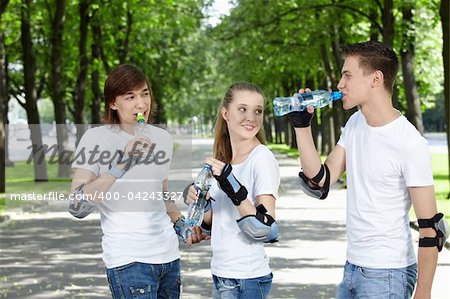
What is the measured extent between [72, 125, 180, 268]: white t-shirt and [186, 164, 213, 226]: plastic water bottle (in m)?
0.26

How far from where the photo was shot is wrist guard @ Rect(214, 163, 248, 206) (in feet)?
13.5

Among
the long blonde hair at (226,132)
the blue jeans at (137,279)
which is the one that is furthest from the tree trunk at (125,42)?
the blue jeans at (137,279)

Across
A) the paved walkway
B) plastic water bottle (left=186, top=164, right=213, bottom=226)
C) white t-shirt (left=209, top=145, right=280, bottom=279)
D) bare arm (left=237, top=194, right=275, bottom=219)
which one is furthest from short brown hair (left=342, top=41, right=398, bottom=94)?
the paved walkway

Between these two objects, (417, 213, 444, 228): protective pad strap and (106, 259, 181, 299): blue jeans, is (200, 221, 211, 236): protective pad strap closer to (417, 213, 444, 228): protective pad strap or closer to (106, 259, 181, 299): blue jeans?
(106, 259, 181, 299): blue jeans

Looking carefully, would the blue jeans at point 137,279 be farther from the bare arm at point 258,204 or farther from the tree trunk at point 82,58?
the tree trunk at point 82,58

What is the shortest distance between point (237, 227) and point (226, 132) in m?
0.54

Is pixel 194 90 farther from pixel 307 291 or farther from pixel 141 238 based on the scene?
pixel 141 238

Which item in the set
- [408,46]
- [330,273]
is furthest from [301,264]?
[408,46]

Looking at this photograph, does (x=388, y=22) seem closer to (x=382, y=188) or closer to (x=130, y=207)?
(x=130, y=207)

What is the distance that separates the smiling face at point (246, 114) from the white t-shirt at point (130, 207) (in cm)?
46

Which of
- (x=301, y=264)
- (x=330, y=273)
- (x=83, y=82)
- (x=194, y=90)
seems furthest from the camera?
(x=194, y=90)

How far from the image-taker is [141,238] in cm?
456

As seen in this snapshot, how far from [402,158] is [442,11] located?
15.3 meters

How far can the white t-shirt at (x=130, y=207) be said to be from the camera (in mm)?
4562
